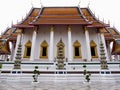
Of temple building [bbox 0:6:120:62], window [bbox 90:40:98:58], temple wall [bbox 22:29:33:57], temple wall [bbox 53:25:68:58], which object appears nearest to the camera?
temple building [bbox 0:6:120:62]

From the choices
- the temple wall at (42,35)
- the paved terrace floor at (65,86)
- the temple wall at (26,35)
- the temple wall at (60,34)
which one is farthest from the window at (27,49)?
the paved terrace floor at (65,86)

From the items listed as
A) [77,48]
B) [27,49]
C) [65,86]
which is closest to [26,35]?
[27,49]

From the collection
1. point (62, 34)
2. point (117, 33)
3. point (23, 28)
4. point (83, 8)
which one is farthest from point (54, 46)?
point (117, 33)

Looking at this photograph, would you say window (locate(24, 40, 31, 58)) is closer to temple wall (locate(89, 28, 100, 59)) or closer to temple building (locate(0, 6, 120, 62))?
temple building (locate(0, 6, 120, 62))

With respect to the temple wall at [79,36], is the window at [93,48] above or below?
below

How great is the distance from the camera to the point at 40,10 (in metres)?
26.7

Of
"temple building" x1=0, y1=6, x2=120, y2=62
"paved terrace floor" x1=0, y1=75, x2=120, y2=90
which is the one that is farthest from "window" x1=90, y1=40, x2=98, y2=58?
"paved terrace floor" x1=0, y1=75, x2=120, y2=90

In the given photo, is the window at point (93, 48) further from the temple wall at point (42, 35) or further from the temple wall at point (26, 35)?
the temple wall at point (26, 35)

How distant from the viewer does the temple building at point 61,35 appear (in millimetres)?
22891

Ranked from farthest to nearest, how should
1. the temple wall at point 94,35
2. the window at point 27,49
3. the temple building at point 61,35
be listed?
1. the temple wall at point 94,35
2. the window at point 27,49
3. the temple building at point 61,35

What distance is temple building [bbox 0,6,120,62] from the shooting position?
22891 millimetres

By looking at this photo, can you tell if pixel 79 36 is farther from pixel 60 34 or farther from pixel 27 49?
pixel 27 49

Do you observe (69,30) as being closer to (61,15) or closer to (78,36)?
(78,36)

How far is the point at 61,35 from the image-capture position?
24.4m
